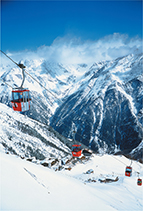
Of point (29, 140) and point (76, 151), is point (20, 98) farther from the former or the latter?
point (29, 140)

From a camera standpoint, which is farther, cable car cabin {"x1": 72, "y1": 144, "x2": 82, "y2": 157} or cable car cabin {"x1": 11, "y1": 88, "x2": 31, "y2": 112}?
cable car cabin {"x1": 72, "y1": 144, "x2": 82, "y2": 157}

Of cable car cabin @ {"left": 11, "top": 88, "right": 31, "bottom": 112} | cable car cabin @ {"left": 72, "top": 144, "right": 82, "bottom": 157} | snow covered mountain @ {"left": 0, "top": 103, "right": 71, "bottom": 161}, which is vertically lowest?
snow covered mountain @ {"left": 0, "top": 103, "right": 71, "bottom": 161}

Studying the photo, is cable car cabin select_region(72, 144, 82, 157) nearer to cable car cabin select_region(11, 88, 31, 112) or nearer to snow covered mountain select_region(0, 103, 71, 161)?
cable car cabin select_region(11, 88, 31, 112)

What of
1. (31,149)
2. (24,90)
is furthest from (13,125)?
(24,90)

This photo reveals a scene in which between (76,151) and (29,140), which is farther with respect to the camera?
(29,140)

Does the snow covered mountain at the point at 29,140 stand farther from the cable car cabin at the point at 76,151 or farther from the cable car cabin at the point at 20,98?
the cable car cabin at the point at 20,98

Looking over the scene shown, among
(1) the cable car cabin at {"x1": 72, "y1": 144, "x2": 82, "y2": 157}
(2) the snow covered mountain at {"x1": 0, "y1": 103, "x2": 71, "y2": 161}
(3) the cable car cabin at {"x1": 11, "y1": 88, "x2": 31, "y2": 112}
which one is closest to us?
(3) the cable car cabin at {"x1": 11, "y1": 88, "x2": 31, "y2": 112}

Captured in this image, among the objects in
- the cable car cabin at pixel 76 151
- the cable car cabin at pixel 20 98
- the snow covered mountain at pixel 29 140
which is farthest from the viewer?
the snow covered mountain at pixel 29 140

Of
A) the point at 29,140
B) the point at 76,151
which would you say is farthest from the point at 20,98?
the point at 29,140

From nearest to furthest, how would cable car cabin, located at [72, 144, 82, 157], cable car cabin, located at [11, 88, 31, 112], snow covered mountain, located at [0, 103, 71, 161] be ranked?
1. cable car cabin, located at [11, 88, 31, 112]
2. cable car cabin, located at [72, 144, 82, 157]
3. snow covered mountain, located at [0, 103, 71, 161]

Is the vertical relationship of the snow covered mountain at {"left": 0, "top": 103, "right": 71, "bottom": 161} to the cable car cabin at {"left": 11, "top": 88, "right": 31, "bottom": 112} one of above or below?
below

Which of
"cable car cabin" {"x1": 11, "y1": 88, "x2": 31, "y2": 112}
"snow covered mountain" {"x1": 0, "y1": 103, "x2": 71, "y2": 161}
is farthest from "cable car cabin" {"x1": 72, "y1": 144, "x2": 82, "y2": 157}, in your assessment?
"snow covered mountain" {"x1": 0, "y1": 103, "x2": 71, "y2": 161}

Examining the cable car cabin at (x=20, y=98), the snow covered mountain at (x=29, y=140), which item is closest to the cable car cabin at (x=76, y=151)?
the cable car cabin at (x=20, y=98)

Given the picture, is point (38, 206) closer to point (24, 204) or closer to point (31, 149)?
point (24, 204)
